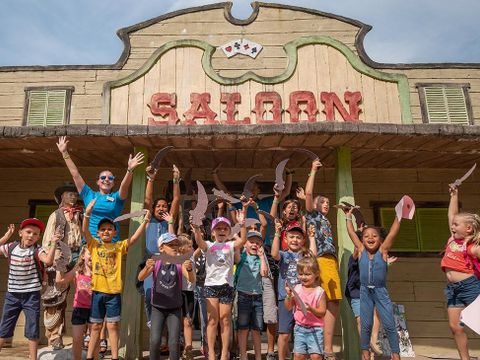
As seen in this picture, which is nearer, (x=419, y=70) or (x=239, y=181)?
(x=239, y=181)

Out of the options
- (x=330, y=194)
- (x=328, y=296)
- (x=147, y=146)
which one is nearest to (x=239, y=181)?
(x=330, y=194)

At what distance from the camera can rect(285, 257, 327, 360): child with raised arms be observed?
3646 millimetres

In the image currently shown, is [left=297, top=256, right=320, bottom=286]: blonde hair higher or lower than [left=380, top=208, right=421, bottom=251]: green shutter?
lower

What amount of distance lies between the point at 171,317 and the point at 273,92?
4222 mm

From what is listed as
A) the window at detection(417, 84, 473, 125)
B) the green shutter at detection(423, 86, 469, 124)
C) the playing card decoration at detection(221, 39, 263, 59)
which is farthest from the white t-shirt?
the green shutter at detection(423, 86, 469, 124)

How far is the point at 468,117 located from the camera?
788 centimetres

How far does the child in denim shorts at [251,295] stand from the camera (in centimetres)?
418

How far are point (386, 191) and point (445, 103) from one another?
7.73 ft

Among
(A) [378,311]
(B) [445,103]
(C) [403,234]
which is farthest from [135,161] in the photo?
(B) [445,103]

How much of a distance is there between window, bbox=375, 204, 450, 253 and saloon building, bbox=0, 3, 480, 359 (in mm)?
18

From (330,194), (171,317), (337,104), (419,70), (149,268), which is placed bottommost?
(171,317)

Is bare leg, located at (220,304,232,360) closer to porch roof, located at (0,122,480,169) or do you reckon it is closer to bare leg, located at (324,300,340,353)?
bare leg, located at (324,300,340,353)

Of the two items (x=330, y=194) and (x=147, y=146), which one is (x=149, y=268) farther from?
(x=330, y=194)

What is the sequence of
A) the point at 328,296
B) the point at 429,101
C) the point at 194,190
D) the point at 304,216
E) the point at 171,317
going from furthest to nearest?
the point at 429,101
the point at 194,190
the point at 304,216
the point at 328,296
the point at 171,317
